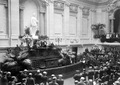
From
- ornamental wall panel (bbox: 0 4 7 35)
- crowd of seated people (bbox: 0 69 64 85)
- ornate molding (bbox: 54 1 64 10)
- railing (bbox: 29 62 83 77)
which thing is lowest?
railing (bbox: 29 62 83 77)

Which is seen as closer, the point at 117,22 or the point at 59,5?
the point at 59,5

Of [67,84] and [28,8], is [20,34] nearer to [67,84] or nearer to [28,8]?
[28,8]

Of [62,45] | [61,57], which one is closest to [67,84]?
[61,57]

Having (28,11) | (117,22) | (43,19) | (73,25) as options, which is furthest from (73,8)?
(117,22)

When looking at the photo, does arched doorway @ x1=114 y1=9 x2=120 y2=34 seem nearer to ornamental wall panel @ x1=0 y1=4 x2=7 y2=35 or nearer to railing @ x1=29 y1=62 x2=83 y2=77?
railing @ x1=29 y1=62 x2=83 y2=77

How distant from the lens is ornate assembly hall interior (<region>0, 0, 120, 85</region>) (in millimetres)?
7797

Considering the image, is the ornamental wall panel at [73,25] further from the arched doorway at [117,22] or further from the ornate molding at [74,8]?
the arched doorway at [117,22]

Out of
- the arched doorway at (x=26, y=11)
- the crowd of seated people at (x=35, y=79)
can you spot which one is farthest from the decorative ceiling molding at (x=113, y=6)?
the crowd of seated people at (x=35, y=79)

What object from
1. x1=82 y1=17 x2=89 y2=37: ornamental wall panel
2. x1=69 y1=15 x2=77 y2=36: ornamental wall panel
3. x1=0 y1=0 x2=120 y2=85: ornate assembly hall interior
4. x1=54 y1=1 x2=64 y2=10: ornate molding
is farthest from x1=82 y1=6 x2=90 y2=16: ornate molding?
x1=54 y1=1 x2=64 y2=10: ornate molding

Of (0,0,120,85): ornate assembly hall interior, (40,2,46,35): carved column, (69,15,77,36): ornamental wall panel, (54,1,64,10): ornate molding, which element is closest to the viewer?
(0,0,120,85): ornate assembly hall interior

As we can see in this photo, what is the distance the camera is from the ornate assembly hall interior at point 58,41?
7797mm

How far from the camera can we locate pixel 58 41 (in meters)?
15.1

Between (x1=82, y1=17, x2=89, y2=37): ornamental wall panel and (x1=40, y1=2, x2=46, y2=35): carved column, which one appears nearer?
(x1=40, y1=2, x2=46, y2=35): carved column

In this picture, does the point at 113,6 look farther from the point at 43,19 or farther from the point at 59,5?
the point at 43,19
